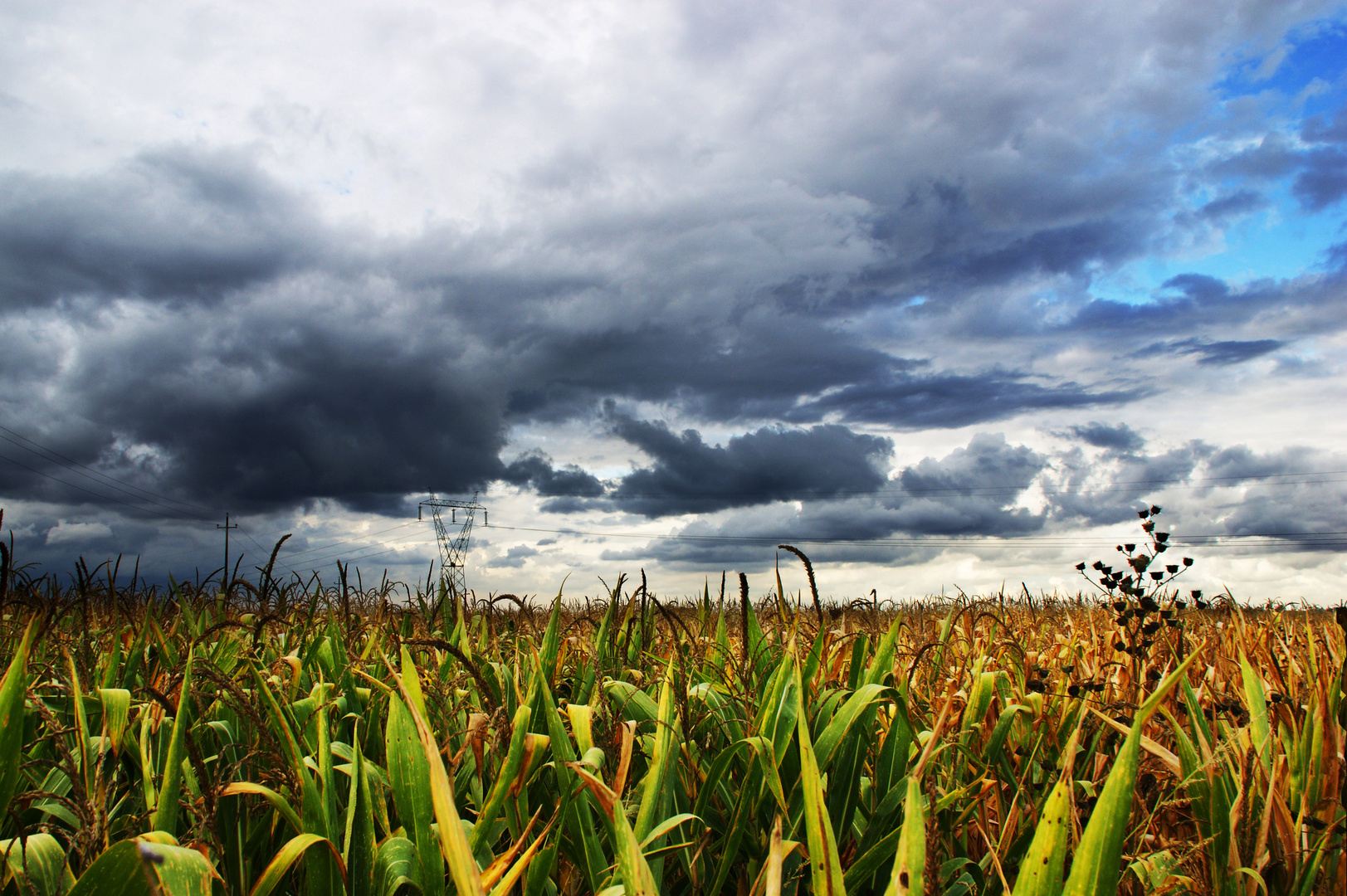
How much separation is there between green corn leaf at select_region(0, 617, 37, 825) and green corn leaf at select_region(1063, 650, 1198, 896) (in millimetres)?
2264

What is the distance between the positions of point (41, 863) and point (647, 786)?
136 centimetres

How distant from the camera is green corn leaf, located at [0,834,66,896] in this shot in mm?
1581

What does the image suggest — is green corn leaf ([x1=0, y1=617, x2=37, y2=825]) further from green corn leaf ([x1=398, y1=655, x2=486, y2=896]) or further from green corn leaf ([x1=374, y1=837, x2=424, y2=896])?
green corn leaf ([x1=398, y1=655, x2=486, y2=896])

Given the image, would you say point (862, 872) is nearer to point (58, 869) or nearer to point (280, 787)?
point (280, 787)

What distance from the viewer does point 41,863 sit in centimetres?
161

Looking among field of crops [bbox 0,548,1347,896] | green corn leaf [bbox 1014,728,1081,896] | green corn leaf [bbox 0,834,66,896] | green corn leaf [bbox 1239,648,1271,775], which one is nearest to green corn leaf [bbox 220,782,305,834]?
field of crops [bbox 0,548,1347,896]

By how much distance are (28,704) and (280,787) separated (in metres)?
1.47

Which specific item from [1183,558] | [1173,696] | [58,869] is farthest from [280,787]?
[1183,558]

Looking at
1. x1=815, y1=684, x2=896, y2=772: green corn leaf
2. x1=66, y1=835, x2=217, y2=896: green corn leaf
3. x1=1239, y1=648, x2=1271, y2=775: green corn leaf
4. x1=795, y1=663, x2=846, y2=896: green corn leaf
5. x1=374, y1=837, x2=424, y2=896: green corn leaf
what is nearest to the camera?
x1=66, y1=835, x2=217, y2=896: green corn leaf

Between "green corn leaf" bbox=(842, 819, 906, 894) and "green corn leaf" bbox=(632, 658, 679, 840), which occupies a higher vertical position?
"green corn leaf" bbox=(632, 658, 679, 840)

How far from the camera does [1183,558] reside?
15.3 ft

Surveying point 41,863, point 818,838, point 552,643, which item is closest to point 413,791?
point 41,863

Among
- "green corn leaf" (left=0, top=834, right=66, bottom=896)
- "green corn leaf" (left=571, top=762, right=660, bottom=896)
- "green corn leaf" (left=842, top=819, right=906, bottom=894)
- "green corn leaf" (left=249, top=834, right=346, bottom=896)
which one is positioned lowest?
"green corn leaf" (left=842, top=819, right=906, bottom=894)

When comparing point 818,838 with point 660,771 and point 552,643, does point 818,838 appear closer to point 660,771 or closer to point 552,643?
point 660,771
